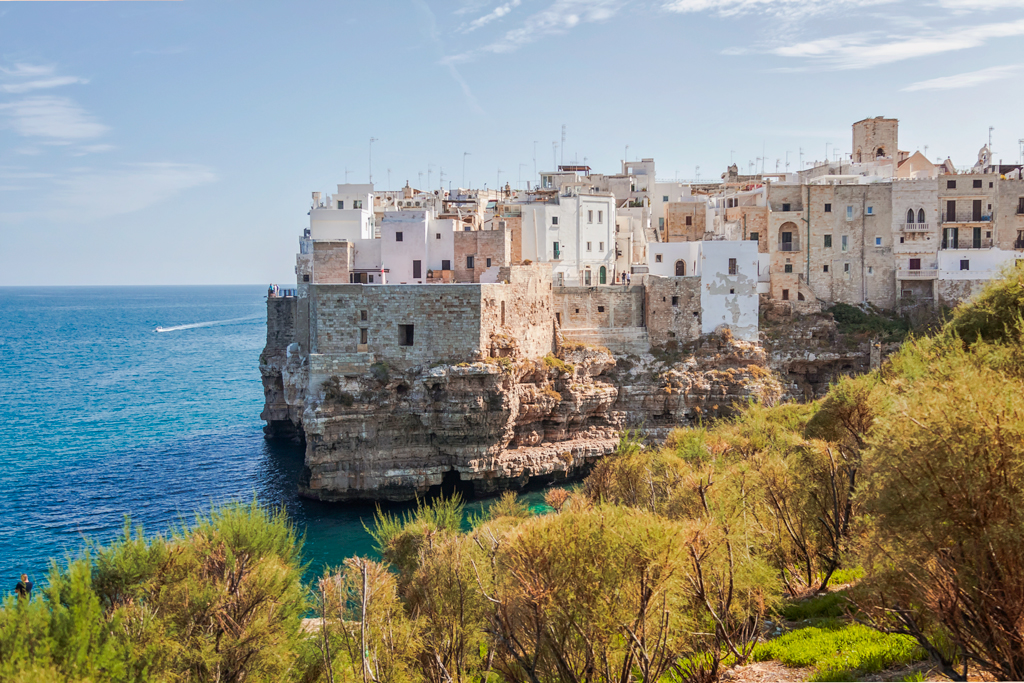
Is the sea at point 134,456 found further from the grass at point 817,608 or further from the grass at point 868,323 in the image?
the grass at point 868,323

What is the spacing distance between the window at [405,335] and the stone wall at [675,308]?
14119mm

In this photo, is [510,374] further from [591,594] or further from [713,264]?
[591,594]

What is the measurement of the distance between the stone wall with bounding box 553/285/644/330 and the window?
10.1 m

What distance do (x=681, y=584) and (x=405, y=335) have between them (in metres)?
22.4

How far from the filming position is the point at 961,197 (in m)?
41.3

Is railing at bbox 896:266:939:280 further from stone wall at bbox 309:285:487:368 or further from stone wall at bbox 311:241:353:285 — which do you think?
stone wall at bbox 311:241:353:285

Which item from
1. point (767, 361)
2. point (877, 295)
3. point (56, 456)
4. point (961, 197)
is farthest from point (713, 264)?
point (56, 456)

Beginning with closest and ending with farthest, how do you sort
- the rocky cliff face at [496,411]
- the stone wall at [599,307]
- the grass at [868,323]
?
1. the rocky cliff face at [496,411]
2. the grass at [868,323]
3. the stone wall at [599,307]

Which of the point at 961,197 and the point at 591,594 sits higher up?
the point at 961,197

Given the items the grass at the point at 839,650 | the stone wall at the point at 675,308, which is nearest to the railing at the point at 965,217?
the stone wall at the point at 675,308

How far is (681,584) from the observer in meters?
11.9

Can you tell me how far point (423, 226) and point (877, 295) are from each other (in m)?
24.5

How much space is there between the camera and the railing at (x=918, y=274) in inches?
1629

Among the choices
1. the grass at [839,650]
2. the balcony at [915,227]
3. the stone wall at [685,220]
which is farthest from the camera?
the stone wall at [685,220]
